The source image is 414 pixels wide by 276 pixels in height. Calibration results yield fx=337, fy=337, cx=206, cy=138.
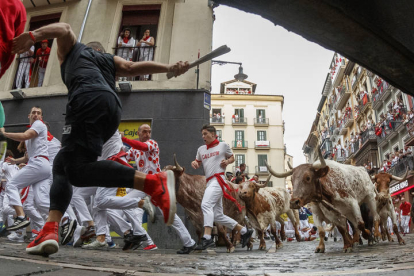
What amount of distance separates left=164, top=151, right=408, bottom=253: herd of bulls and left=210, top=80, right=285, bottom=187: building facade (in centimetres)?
4315

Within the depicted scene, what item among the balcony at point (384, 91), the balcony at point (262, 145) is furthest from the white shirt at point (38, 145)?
the balcony at point (262, 145)

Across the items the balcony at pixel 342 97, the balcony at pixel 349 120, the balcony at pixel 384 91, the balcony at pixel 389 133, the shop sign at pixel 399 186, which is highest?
the balcony at pixel 342 97

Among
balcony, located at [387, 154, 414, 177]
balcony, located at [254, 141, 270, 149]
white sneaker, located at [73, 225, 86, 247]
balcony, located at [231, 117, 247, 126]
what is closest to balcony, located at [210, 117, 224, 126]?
balcony, located at [231, 117, 247, 126]

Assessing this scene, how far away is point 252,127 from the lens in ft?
178

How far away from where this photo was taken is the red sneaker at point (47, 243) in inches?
112

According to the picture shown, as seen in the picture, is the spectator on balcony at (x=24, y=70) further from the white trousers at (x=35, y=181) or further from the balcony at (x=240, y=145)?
the balcony at (x=240, y=145)

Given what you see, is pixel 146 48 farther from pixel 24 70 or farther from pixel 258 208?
pixel 258 208

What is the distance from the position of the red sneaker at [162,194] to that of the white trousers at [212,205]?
348 centimetres

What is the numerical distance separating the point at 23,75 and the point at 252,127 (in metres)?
43.5

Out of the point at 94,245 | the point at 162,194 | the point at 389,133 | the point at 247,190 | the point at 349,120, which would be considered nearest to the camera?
the point at 162,194

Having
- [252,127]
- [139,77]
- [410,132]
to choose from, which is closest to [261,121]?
[252,127]

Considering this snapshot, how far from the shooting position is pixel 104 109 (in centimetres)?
270

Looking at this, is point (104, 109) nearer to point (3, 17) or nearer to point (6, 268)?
point (3, 17)

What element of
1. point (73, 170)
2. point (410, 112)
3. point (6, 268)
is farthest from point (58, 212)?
point (410, 112)
